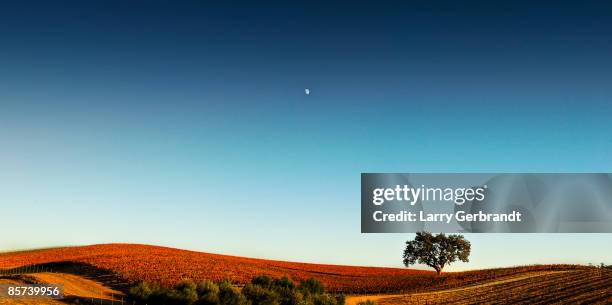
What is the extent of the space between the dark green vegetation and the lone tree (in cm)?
3834

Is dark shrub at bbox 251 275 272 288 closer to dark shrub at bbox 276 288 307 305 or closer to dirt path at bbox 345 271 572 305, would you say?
dark shrub at bbox 276 288 307 305

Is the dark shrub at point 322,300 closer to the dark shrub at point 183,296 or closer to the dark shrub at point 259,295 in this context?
the dark shrub at point 259,295

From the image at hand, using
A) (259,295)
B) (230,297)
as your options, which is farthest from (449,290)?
(230,297)

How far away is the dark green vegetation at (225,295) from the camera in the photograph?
124 ft

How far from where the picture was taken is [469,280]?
6844 cm

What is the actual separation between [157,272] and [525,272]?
151ft

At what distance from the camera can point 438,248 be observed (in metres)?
80.4

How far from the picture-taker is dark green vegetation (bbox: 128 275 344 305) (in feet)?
124

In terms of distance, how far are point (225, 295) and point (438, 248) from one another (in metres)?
48.6

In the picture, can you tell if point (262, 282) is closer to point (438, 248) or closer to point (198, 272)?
point (198, 272)

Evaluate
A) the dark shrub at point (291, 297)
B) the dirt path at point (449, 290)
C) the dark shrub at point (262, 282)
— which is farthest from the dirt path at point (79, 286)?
the dirt path at point (449, 290)

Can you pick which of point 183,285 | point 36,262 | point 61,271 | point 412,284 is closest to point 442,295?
point 412,284

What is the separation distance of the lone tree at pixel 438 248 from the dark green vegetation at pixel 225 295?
3834 cm

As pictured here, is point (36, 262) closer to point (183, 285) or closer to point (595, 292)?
point (183, 285)
